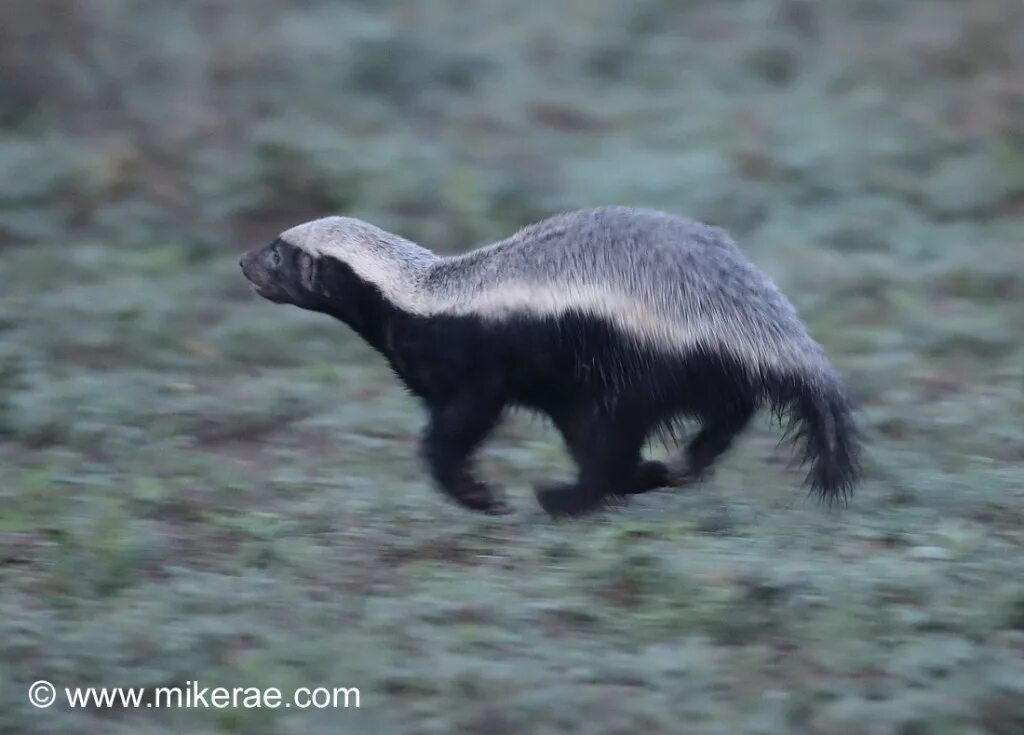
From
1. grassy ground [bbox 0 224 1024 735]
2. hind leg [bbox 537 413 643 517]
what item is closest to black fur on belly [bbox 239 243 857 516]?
hind leg [bbox 537 413 643 517]

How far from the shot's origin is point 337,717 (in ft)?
12.9

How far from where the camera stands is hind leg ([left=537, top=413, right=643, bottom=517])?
5.59 m

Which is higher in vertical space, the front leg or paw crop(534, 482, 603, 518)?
the front leg

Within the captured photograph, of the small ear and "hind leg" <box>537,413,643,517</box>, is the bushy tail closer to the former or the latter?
"hind leg" <box>537,413,643,517</box>

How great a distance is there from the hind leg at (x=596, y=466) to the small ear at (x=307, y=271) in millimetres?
1200

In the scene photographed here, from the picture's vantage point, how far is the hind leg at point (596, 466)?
220 inches

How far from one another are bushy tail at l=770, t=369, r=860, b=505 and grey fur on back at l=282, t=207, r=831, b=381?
52 millimetres

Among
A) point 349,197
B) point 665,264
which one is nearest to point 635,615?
point 665,264

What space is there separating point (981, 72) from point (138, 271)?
7.23 meters

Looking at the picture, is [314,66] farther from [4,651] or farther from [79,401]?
[4,651]

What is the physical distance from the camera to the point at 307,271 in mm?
6160

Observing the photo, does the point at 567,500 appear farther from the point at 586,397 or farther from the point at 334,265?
the point at 334,265

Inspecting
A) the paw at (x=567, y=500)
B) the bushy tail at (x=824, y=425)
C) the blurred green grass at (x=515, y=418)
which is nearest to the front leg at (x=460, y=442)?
the blurred green grass at (x=515, y=418)

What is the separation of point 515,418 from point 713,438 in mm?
1906
